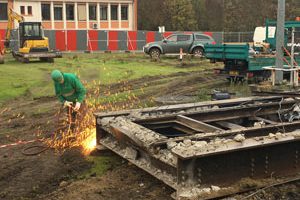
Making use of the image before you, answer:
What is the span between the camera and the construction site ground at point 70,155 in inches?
234

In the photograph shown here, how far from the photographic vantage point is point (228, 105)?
870 cm

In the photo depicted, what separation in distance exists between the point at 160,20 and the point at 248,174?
54219 mm

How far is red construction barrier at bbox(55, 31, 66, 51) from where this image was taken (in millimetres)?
38375

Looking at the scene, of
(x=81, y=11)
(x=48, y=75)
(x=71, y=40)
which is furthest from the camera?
(x=81, y=11)

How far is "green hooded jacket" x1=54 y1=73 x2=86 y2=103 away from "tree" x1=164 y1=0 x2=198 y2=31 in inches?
1957

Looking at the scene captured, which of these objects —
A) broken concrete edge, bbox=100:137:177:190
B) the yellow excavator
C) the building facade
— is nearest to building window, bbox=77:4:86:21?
the building facade

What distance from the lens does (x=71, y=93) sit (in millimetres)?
8664

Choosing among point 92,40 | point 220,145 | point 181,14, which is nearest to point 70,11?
point 92,40

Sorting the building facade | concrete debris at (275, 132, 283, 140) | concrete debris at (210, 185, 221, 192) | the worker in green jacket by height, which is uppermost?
the building facade

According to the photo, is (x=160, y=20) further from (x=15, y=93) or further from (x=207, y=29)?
(x=15, y=93)

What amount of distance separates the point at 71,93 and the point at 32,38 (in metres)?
19.9

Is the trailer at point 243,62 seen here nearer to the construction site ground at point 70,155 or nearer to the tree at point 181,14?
the construction site ground at point 70,155

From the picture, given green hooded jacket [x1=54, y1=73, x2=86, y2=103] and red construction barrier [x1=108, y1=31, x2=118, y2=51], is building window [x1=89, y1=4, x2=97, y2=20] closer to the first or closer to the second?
red construction barrier [x1=108, y1=31, x2=118, y2=51]

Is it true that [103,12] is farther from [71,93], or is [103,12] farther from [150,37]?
[71,93]
